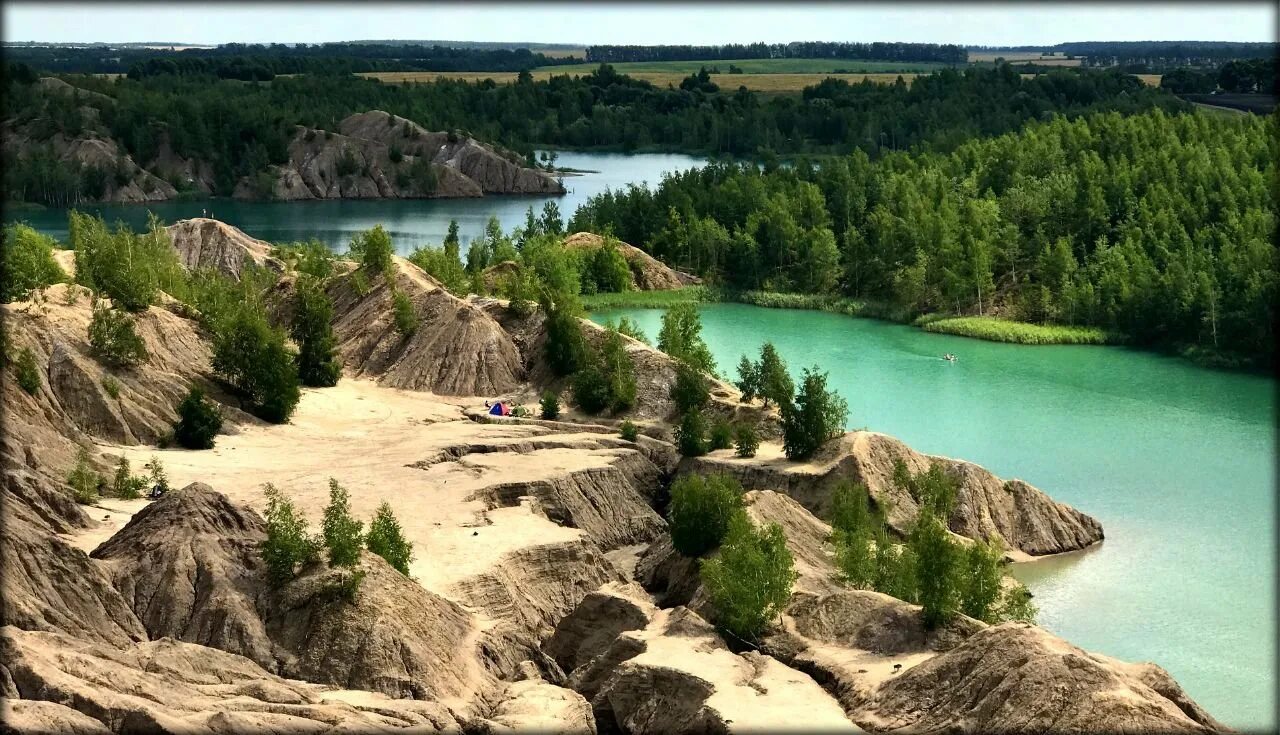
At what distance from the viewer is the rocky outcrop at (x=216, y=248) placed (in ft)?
277

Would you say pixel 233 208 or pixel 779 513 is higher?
pixel 779 513

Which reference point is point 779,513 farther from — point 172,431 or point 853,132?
point 853,132

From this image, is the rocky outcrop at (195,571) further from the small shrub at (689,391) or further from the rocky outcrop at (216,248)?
the rocky outcrop at (216,248)

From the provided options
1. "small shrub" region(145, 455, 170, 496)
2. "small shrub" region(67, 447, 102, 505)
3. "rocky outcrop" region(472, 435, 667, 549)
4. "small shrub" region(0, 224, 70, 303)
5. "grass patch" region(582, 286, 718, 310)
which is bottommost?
"grass patch" region(582, 286, 718, 310)

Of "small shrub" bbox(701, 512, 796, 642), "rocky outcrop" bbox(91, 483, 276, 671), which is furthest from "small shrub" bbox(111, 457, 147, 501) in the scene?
"small shrub" bbox(701, 512, 796, 642)

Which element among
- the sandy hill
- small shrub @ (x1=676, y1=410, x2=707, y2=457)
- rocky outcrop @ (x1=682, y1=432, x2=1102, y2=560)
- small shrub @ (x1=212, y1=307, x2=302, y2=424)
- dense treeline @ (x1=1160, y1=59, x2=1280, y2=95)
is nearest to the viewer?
the sandy hill

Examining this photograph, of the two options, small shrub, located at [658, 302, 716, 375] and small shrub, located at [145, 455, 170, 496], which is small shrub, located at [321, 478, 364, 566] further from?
small shrub, located at [658, 302, 716, 375]

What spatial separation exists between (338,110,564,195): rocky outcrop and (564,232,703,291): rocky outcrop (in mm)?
55227

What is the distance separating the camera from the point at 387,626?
37.2 m

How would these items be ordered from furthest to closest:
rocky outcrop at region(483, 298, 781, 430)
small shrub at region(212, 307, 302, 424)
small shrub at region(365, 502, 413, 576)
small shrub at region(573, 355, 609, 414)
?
1. small shrub at region(573, 355, 609, 414)
2. small shrub at region(212, 307, 302, 424)
3. rocky outcrop at region(483, 298, 781, 430)
4. small shrub at region(365, 502, 413, 576)

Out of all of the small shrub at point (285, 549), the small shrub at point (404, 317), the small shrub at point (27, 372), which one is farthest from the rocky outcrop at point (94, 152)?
the small shrub at point (285, 549)

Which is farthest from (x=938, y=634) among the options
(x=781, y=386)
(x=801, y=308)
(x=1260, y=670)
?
(x=801, y=308)

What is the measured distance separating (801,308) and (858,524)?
164ft

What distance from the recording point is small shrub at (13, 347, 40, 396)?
50.2m
